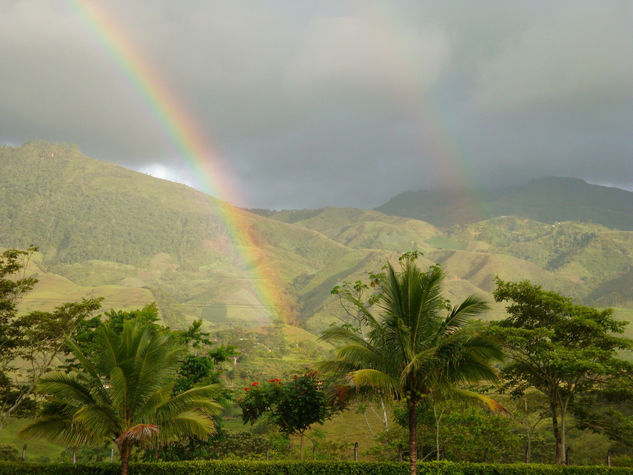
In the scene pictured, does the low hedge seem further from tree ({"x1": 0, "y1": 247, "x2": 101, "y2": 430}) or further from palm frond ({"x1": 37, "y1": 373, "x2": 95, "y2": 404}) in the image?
tree ({"x1": 0, "y1": 247, "x2": 101, "y2": 430})

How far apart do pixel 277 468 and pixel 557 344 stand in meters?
12.1

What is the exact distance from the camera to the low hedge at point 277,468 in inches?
626

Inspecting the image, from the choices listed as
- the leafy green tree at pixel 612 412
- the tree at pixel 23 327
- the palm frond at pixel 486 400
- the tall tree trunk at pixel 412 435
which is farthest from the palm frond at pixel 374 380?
the tree at pixel 23 327

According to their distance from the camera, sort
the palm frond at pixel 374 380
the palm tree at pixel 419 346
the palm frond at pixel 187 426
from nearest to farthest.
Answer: the palm frond at pixel 374 380, the palm tree at pixel 419 346, the palm frond at pixel 187 426

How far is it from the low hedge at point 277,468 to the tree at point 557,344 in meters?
4.08

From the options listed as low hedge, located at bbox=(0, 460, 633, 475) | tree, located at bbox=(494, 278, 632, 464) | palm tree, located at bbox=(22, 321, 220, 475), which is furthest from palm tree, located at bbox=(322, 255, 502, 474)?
tree, located at bbox=(494, 278, 632, 464)

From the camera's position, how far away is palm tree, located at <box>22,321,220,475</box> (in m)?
12.7

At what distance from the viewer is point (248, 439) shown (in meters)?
23.5

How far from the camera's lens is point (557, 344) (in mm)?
19453

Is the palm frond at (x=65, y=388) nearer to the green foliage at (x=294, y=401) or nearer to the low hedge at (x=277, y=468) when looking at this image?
the low hedge at (x=277, y=468)

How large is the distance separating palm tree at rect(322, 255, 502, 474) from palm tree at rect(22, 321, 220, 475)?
15.4ft

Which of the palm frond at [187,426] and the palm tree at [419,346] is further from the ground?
the palm tree at [419,346]

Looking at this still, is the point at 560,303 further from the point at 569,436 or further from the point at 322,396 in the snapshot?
the point at 569,436

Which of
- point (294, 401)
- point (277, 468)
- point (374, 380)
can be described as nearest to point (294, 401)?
point (294, 401)
